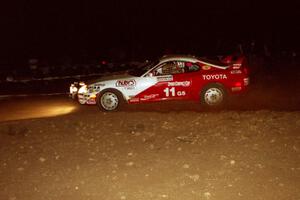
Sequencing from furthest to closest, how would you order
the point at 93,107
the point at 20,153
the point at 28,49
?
the point at 28,49 < the point at 93,107 < the point at 20,153

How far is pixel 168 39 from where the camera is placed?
163ft

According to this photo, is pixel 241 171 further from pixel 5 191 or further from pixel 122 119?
pixel 122 119

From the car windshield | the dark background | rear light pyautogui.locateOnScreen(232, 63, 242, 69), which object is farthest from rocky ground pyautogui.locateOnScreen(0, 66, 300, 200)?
the dark background

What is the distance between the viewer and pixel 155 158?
7.64m

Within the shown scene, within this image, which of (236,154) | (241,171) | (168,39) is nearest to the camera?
(241,171)

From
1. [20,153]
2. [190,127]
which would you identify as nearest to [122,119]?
[190,127]

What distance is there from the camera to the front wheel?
1316 cm

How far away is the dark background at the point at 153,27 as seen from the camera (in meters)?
46.5

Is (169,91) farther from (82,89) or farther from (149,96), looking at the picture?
(82,89)

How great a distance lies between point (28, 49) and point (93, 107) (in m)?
33.0

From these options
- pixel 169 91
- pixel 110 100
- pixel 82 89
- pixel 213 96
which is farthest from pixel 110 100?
pixel 213 96

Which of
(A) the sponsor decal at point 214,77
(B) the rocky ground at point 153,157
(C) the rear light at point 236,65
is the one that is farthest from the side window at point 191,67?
(B) the rocky ground at point 153,157

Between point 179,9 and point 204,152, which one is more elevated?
point 179,9

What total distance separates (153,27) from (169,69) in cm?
3841
